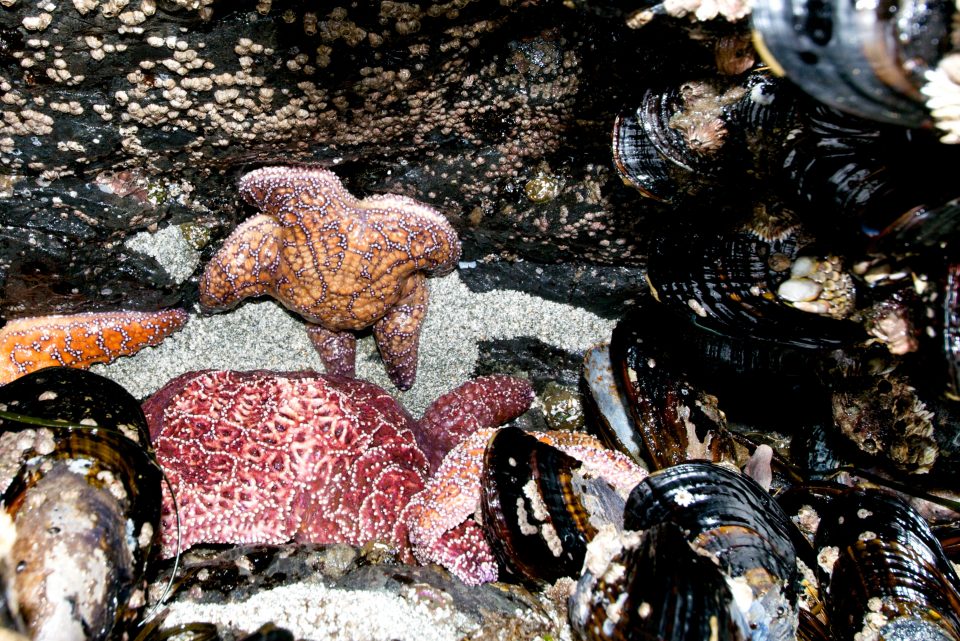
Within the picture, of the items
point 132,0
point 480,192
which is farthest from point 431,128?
point 132,0

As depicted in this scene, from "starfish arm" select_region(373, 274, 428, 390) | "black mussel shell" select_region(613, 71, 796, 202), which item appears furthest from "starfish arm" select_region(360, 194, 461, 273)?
"black mussel shell" select_region(613, 71, 796, 202)

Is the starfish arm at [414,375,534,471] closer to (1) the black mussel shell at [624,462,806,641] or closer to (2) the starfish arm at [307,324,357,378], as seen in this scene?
(2) the starfish arm at [307,324,357,378]

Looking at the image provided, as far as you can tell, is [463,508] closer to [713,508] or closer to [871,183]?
[713,508]

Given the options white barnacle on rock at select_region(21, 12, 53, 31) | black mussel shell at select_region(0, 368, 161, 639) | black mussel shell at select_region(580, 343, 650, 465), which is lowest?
black mussel shell at select_region(0, 368, 161, 639)

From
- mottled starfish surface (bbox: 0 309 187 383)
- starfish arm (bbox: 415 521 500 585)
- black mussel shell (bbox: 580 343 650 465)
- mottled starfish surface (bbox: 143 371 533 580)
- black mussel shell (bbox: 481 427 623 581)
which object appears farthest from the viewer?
black mussel shell (bbox: 580 343 650 465)

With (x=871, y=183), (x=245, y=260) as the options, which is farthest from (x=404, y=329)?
(x=871, y=183)

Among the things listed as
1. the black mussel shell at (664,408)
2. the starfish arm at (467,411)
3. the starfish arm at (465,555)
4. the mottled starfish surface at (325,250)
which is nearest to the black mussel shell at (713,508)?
the black mussel shell at (664,408)
